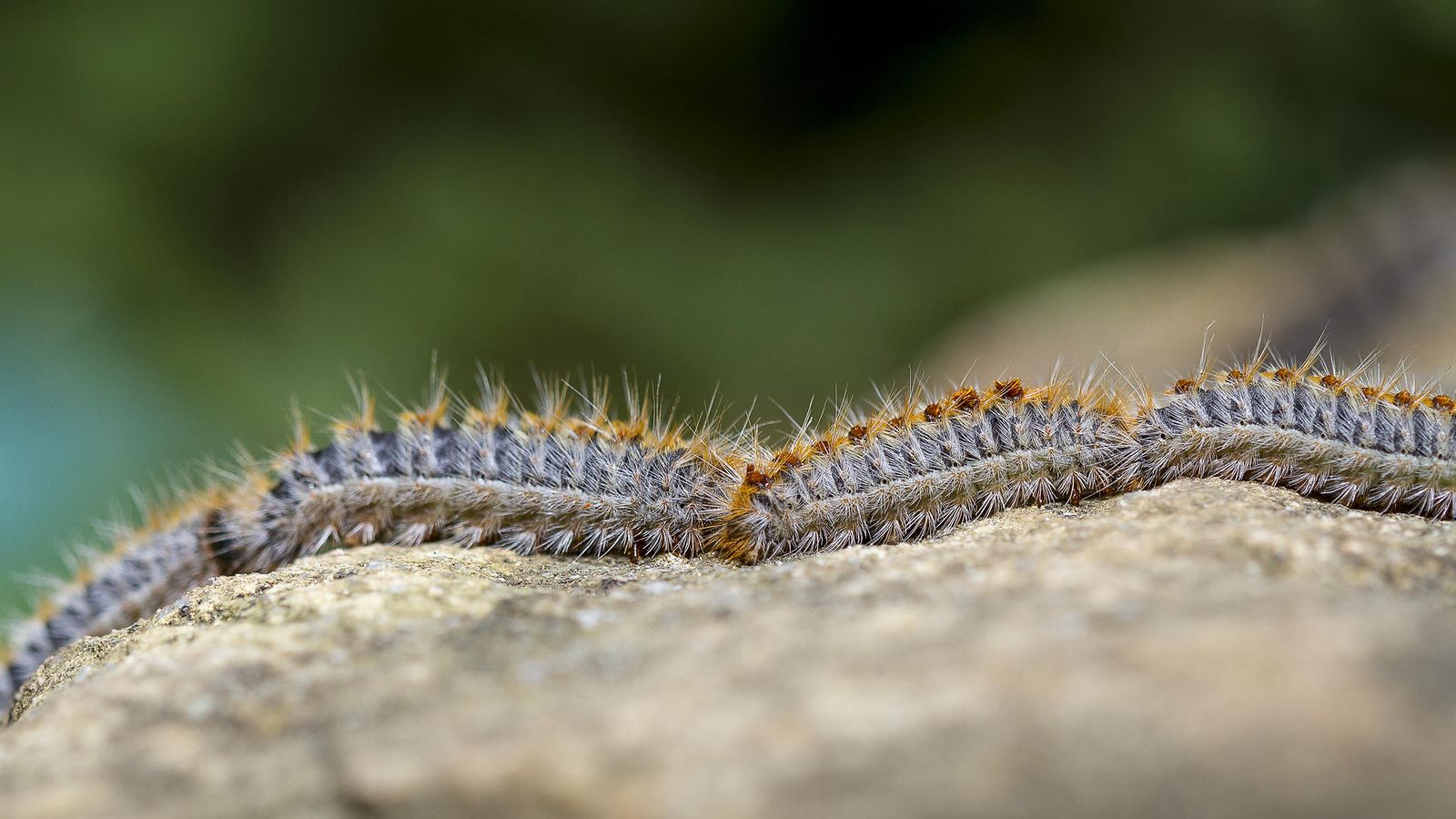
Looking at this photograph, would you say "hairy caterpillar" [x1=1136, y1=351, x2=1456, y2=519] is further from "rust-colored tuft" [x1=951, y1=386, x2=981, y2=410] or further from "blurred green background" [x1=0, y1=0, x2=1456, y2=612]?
"blurred green background" [x1=0, y1=0, x2=1456, y2=612]

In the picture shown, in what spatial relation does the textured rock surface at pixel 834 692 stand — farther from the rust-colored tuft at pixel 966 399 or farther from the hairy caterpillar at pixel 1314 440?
the rust-colored tuft at pixel 966 399

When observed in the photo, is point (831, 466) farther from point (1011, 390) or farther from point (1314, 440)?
point (1314, 440)

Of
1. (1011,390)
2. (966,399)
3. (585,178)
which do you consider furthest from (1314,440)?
(585,178)

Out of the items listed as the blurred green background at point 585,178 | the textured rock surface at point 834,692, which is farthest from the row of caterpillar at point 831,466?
the blurred green background at point 585,178

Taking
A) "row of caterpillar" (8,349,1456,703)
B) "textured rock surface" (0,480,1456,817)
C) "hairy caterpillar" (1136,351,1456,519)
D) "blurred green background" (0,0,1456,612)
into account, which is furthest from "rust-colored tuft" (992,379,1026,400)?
"blurred green background" (0,0,1456,612)

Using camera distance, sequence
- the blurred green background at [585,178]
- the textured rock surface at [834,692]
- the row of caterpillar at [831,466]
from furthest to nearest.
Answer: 1. the blurred green background at [585,178]
2. the row of caterpillar at [831,466]
3. the textured rock surface at [834,692]

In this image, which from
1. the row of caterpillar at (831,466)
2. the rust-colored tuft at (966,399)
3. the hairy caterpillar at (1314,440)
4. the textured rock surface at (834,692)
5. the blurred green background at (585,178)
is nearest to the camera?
the textured rock surface at (834,692)

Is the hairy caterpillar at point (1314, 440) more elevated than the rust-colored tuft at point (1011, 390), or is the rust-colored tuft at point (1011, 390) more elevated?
the rust-colored tuft at point (1011, 390)

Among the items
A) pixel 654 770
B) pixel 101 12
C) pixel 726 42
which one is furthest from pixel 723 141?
pixel 654 770
